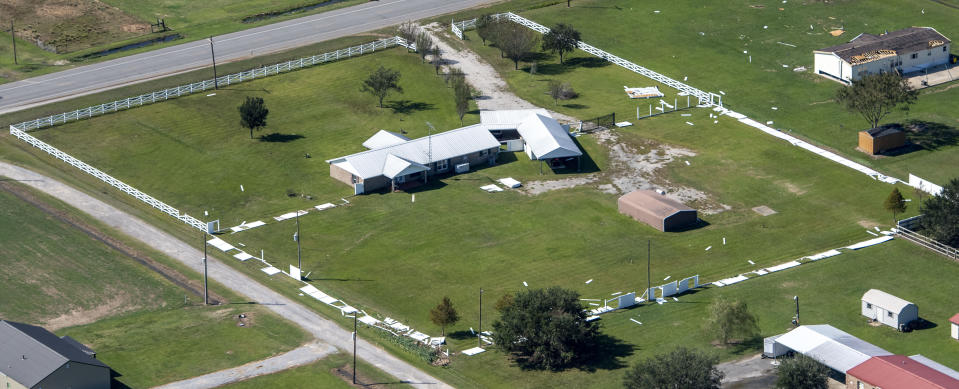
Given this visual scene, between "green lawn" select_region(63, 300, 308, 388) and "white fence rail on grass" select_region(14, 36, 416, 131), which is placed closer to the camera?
"green lawn" select_region(63, 300, 308, 388)

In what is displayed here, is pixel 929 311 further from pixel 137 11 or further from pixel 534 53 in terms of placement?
pixel 137 11

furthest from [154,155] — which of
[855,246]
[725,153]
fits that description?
[855,246]

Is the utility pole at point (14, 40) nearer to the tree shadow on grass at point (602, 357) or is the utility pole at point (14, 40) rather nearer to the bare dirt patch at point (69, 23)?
the bare dirt patch at point (69, 23)

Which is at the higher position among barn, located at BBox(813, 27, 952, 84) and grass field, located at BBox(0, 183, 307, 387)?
barn, located at BBox(813, 27, 952, 84)

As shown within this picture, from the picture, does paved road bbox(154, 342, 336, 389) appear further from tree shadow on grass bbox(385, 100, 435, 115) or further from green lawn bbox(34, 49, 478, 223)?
tree shadow on grass bbox(385, 100, 435, 115)

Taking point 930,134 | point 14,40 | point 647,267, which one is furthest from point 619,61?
point 14,40

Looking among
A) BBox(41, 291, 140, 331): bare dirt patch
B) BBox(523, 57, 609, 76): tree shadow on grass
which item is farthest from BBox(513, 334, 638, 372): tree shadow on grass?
BBox(523, 57, 609, 76): tree shadow on grass

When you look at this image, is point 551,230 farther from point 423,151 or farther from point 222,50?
point 222,50
